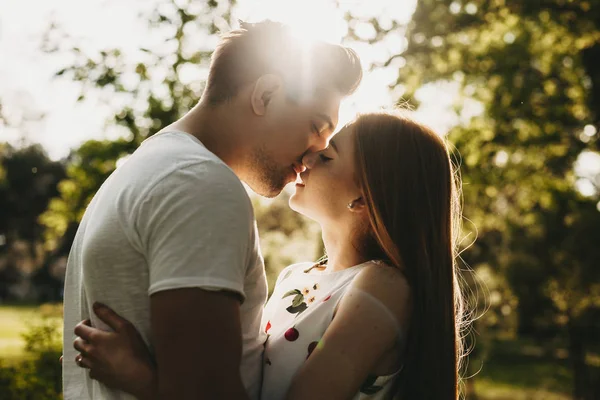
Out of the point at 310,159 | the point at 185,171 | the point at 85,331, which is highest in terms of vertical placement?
the point at 185,171

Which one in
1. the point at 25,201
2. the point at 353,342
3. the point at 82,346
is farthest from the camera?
the point at 25,201

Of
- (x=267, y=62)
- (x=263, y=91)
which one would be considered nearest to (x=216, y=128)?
(x=263, y=91)

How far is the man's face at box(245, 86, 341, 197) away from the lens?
2359 millimetres

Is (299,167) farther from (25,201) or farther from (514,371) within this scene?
(25,201)

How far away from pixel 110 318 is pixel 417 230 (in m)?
1.27

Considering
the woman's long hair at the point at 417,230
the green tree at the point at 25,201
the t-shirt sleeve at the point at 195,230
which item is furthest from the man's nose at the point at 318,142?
the green tree at the point at 25,201

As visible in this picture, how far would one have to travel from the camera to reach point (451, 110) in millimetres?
11656

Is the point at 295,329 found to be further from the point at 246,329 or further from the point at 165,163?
the point at 165,163

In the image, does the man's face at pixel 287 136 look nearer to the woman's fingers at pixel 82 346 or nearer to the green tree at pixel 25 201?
the woman's fingers at pixel 82 346

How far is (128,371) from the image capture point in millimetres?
1737

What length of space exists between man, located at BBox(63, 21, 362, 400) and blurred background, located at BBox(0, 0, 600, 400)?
585 millimetres

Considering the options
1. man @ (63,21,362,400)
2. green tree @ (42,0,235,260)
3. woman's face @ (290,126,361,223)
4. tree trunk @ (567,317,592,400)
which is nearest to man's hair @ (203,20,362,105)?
man @ (63,21,362,400)

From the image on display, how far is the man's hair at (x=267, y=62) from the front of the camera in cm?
228

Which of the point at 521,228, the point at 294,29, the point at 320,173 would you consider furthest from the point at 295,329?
the point at 521,228
